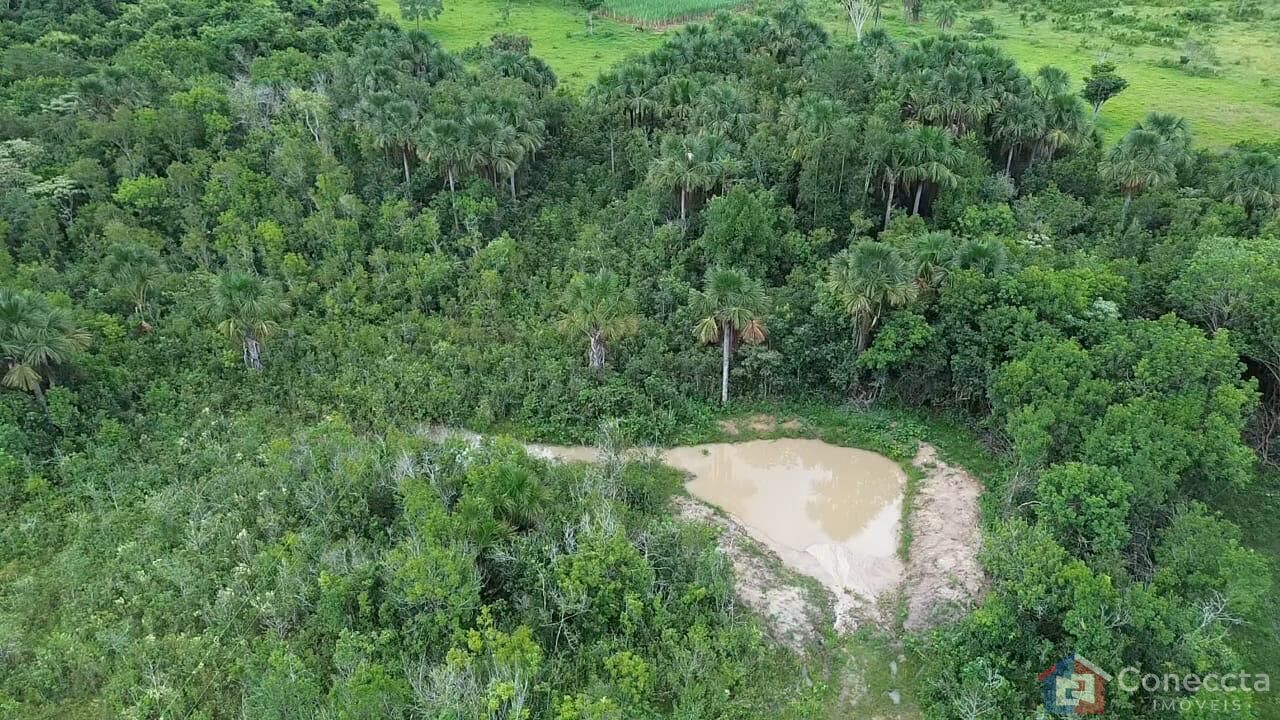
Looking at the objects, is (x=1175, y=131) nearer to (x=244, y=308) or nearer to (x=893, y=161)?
(x=893, y=161)

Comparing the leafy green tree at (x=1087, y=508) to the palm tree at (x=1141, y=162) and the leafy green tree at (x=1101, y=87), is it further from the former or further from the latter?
the leafy green tree at (x=1101, y=87)

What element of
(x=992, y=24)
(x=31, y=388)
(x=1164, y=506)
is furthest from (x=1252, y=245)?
(x=992, y=24)

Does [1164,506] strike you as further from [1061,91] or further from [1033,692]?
[1061,91]

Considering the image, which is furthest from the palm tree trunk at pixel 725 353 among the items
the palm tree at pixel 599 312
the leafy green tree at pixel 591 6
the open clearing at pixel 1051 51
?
the leafy green tree at pixel 591 6

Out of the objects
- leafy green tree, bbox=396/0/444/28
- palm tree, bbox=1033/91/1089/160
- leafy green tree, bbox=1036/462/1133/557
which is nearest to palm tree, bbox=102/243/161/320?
leafy green tree, bbox=1036/462/1133/557

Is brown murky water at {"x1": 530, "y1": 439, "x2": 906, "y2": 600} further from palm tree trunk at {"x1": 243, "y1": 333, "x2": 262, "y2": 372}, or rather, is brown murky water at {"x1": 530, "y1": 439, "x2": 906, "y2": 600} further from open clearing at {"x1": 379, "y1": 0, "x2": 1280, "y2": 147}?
open clearing at {"x1": 379, "y1": 0, "x2": 1280, "y2": 147}

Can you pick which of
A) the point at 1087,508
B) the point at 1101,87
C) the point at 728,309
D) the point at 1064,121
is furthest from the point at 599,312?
the point at 1101,87

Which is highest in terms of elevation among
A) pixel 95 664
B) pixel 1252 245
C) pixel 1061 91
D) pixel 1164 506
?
pixel 1061 91
